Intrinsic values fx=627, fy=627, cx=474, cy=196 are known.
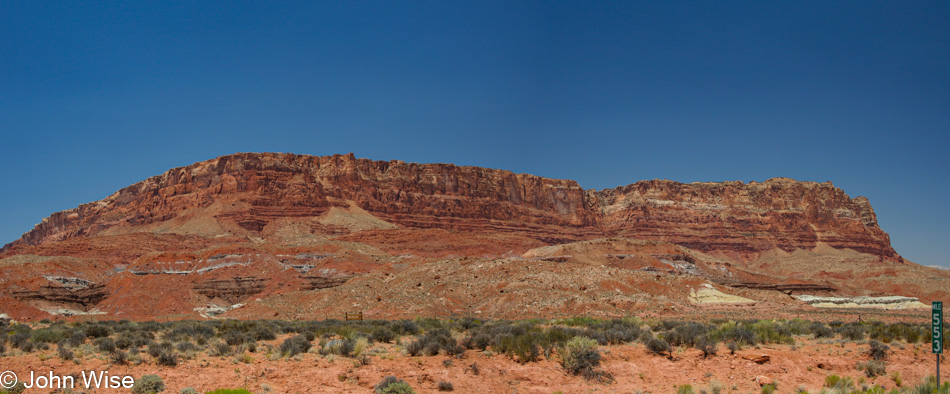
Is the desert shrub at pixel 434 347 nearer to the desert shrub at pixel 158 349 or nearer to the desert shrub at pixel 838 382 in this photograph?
the desert shrub at pixel 158 349

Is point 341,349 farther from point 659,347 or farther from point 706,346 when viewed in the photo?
point 706,346

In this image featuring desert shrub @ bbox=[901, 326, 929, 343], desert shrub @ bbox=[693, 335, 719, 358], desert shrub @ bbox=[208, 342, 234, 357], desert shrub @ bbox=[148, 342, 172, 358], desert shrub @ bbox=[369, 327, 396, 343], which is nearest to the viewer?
desert shrub @ bbox=[148, 342, 172, 358]

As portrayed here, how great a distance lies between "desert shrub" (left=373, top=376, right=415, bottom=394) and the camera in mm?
12127

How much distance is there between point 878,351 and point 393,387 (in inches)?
470

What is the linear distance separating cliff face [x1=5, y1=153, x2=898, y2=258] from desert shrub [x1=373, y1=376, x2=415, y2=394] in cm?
10311

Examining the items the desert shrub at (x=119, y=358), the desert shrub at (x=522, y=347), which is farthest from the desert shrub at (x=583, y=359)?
the desert shrub at (x=119, y=358)

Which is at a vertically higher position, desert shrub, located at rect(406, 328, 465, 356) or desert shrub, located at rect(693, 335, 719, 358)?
desert shrub, located at rect(693, 335, 719, 358)

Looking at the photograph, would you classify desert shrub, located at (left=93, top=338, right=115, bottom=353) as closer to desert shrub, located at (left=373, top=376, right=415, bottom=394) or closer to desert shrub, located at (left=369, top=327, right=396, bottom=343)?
desert shrub, located at (left=369, top=327, right=396, bottom=343)

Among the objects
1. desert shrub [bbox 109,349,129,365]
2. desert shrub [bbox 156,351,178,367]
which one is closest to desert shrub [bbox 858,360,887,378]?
desert shrub [bbox 156,351,178,367]

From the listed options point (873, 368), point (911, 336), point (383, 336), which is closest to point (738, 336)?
point (873, 368)

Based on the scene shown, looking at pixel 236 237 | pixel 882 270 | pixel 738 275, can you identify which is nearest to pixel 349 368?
pixel 738 275

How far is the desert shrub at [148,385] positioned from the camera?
12031 mm

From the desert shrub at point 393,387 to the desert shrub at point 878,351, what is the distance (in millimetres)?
11514

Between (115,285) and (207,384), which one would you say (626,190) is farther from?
(207,384)
